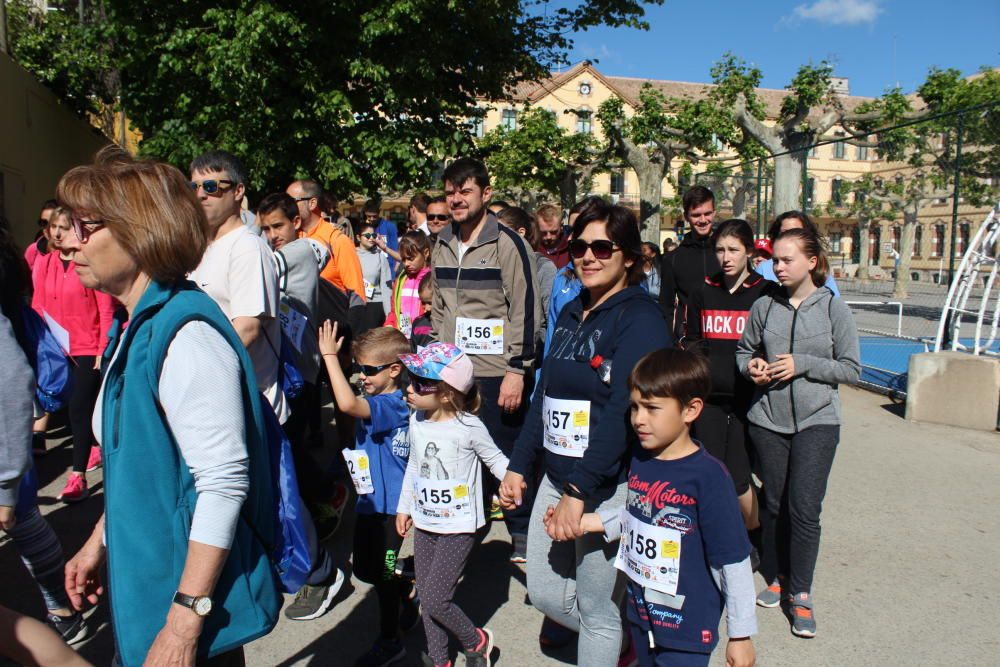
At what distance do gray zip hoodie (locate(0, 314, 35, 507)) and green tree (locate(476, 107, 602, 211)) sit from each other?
2616 cm

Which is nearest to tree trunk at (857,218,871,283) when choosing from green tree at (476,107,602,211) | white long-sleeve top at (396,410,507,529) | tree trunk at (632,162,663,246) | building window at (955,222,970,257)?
building window at (955,222,970,257)

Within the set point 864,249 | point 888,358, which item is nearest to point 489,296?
point 888,358

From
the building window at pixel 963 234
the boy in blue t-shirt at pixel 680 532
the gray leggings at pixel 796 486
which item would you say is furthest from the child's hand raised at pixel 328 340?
the building window at pixel 963 234

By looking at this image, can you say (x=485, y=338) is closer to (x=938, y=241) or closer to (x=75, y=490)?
(x=75, y=490)

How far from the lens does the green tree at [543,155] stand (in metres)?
28.3

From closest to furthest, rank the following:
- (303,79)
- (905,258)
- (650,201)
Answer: (303,79) < (650,201) < (905,258)

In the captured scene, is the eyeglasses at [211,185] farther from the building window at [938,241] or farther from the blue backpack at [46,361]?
the building window at [938,241]

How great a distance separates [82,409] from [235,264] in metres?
3.05

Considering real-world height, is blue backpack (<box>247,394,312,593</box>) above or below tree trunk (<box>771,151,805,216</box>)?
below

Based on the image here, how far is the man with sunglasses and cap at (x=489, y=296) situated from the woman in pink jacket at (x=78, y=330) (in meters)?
2.96

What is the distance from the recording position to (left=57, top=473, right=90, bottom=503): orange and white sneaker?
17.6ft

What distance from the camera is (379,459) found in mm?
3482

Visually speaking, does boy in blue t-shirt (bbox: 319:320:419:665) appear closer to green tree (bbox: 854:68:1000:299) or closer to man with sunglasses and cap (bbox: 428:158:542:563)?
man with sunglasses and cap (bbox: 428:158:542:563)

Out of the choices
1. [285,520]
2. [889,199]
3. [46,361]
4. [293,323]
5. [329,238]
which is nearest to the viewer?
[285,520]
